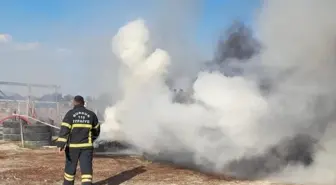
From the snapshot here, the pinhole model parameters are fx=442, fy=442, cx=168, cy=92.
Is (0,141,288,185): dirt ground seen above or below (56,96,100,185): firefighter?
below

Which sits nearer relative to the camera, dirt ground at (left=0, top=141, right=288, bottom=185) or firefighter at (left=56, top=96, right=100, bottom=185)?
firefighter at (left=56, top=96, right=100, bottom=185)

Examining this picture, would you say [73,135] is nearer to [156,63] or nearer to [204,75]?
[204,75]

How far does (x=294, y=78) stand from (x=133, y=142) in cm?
583

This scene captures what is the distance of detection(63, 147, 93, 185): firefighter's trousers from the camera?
868 centimetres

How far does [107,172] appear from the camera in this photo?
11.8 meters

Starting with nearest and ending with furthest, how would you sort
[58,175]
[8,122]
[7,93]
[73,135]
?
1. [73,135]
2. [58,175]
3. [8,122]
4. [7,93]

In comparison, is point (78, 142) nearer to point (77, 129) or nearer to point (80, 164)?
point (77, 129)

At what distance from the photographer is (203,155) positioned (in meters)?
12.5

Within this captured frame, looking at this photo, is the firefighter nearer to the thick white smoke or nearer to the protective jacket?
the protective jacket

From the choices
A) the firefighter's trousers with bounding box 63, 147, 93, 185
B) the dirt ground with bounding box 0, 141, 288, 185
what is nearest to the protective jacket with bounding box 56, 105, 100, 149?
the firefighter's trousers with bounding box 63, 147, 93, 185

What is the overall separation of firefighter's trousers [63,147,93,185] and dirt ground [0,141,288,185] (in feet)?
5.45

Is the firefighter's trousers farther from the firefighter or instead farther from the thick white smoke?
the thick white smoke

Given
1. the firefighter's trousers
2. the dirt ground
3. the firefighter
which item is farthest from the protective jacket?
the dirt ground

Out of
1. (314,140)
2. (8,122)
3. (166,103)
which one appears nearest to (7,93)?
(8,122)
